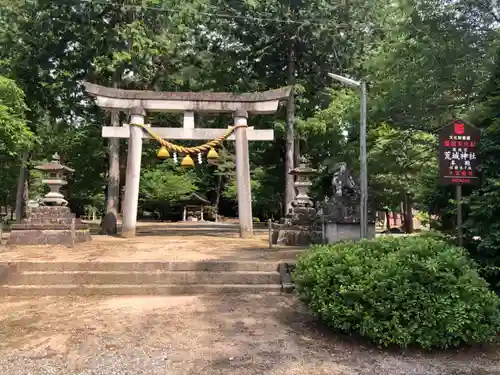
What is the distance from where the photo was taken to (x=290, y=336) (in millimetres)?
5176

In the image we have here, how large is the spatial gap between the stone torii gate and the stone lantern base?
2.23 metres

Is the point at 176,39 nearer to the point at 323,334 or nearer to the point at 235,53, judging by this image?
the point at 235,53

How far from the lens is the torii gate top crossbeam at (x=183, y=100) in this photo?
13664mm

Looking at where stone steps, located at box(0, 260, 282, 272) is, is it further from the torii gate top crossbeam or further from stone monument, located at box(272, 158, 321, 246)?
the torii gate top crossbeam

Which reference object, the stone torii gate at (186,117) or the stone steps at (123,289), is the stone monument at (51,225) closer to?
the stone torii gate at (186,117)

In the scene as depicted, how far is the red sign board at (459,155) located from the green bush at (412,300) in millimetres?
1420

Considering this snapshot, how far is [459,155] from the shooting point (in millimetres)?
6074

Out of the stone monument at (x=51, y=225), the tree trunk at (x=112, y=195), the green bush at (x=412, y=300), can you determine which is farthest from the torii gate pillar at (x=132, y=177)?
the green bush at (x=412, y=300)

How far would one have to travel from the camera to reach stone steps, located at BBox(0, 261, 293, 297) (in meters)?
6.78

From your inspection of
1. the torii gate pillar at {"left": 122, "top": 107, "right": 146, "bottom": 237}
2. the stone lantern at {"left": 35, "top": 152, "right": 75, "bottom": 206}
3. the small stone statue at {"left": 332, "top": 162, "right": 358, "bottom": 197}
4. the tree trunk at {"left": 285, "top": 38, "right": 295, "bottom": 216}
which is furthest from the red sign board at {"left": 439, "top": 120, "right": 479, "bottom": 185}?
the tree trunk at {"left": 285, "top": 38, "right": 295, "bottom": 216}

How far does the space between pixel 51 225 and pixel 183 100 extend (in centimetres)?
554

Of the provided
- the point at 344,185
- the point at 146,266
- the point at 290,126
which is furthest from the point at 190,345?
the point at 290,126

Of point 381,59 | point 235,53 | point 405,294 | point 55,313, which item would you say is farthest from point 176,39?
point 405,294

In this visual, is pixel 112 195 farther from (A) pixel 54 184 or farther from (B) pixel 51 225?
(B) pixel 51 225
